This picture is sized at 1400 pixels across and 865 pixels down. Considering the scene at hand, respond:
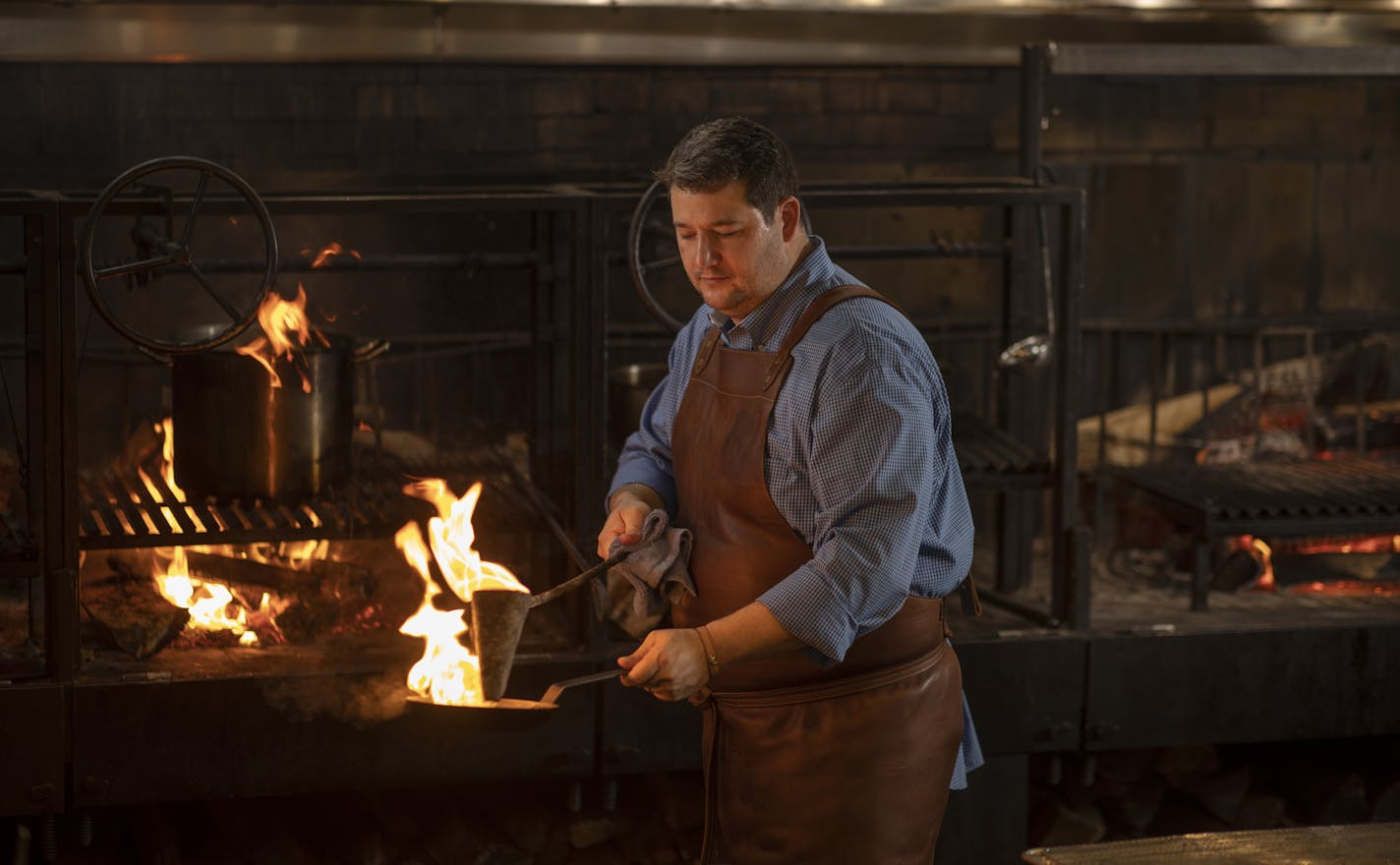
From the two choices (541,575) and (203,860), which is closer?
(203,860)

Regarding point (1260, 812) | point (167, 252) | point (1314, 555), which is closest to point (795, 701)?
point (167, 252)

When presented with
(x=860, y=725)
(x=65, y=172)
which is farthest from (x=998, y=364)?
(x=65, y=172)

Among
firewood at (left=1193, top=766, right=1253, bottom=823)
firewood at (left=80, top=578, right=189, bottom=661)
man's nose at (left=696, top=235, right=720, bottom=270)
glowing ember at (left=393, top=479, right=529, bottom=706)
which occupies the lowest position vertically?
firewood at (left=1193, top=766, right=1253, bottom=823)

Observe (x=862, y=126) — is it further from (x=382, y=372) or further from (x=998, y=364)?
(x=382, y=372)

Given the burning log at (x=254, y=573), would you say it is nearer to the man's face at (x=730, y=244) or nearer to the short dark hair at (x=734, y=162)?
the man's face at (x=730, y=244)

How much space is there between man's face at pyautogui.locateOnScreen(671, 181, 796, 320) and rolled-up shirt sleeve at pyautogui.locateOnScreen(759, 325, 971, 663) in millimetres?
223

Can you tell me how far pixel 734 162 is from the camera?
321 centimetres

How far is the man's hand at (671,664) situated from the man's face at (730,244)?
67cm

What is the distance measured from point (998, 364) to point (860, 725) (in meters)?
2.95

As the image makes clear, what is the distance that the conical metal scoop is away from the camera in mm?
3611

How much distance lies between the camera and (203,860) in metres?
5.41

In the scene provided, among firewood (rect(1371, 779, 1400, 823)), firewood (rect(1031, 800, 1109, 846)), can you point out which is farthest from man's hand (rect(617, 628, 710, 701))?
firewood (rect(1371, 779, 1400, 823))

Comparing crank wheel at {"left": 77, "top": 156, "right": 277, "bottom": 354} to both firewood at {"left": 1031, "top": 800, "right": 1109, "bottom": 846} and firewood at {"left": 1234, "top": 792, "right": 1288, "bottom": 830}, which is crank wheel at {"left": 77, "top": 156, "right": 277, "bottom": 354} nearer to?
firewood at {"left": 1031, "top": 800, "right": 1109, "bottom": 846}

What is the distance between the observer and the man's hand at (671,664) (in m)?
3.13
